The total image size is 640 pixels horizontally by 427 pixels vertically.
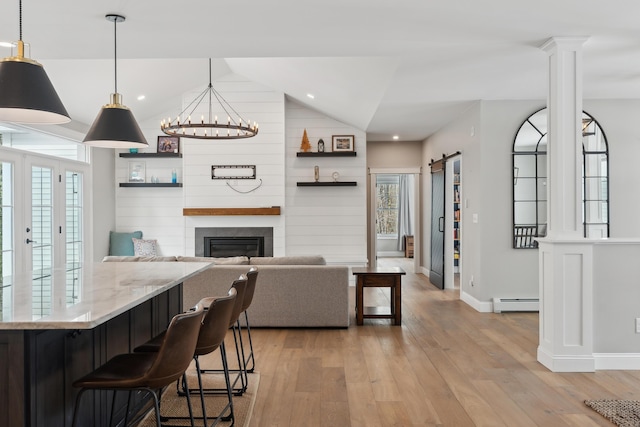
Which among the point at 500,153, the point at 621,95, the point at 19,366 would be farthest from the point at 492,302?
the point at 19,366

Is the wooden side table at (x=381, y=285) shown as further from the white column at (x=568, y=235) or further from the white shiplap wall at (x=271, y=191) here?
the white shiplap wall at (x=271, y=191)

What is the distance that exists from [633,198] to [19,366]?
6.45 metres

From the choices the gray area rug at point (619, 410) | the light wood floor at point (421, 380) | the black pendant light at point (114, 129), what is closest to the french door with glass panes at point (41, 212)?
the black pendant light at point (114, 129)

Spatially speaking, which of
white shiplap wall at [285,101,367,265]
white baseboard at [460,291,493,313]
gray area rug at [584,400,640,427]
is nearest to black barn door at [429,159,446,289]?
white shiplap wall at [285,101,367,265]

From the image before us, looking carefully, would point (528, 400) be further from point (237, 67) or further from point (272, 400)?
A: point (237, 67)

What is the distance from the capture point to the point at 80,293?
93.1 inches

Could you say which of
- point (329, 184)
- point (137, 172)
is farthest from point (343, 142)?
point (137, 172)

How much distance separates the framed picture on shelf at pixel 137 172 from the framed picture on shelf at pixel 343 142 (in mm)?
3341

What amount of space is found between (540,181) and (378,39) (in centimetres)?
319

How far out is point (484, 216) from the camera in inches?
243

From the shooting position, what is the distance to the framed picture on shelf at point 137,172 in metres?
8.99

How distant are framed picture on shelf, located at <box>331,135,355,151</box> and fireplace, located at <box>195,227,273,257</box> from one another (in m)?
1.81

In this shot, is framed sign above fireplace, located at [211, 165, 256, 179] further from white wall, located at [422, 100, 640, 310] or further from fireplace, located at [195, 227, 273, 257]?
white wall, located at [422, 100, 640, 310]

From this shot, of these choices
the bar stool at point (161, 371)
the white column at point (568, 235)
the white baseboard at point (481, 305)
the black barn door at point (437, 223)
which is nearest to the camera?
the bar stool at point (161, 371)
